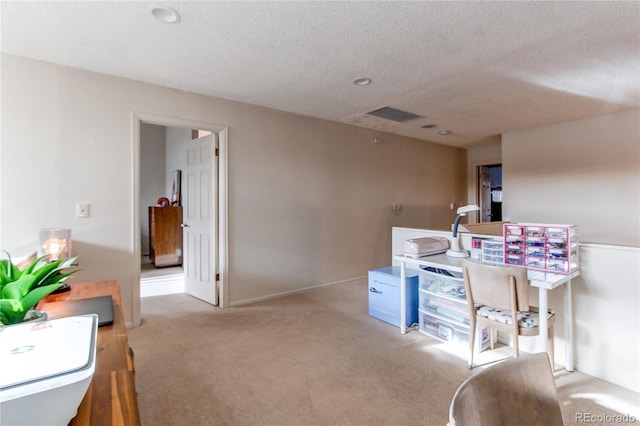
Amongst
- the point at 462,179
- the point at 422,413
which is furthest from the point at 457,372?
the point at 462,179

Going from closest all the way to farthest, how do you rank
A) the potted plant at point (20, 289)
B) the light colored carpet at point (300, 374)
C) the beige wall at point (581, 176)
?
the potted plant at point (20, 289)
the light colored carpet at point (300, 374)
the beige wall at point (581, 176)

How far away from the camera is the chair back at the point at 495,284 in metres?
1.95

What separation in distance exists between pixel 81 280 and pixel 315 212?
260 centimetres

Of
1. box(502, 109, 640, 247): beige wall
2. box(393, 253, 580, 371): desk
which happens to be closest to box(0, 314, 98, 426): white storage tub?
box(393, 253, 580, 371): desk

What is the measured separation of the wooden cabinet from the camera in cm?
507

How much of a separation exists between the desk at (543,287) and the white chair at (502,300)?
0.27ft

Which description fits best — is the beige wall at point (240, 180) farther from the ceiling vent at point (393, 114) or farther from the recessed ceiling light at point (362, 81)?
the recessed ceiling light at point (362, 81)

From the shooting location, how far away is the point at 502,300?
202 cm

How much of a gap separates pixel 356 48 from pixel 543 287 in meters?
2.08

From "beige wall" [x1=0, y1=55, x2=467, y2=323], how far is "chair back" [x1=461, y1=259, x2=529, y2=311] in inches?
91.8

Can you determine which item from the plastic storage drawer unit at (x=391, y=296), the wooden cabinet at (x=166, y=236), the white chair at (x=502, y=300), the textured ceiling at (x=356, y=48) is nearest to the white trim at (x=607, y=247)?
the white chair at (x=502, y=300)

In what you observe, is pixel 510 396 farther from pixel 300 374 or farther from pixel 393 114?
pixel 393 114

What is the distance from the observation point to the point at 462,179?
21.2 feet

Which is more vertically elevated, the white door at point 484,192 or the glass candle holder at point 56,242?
the white door at point 484,192
